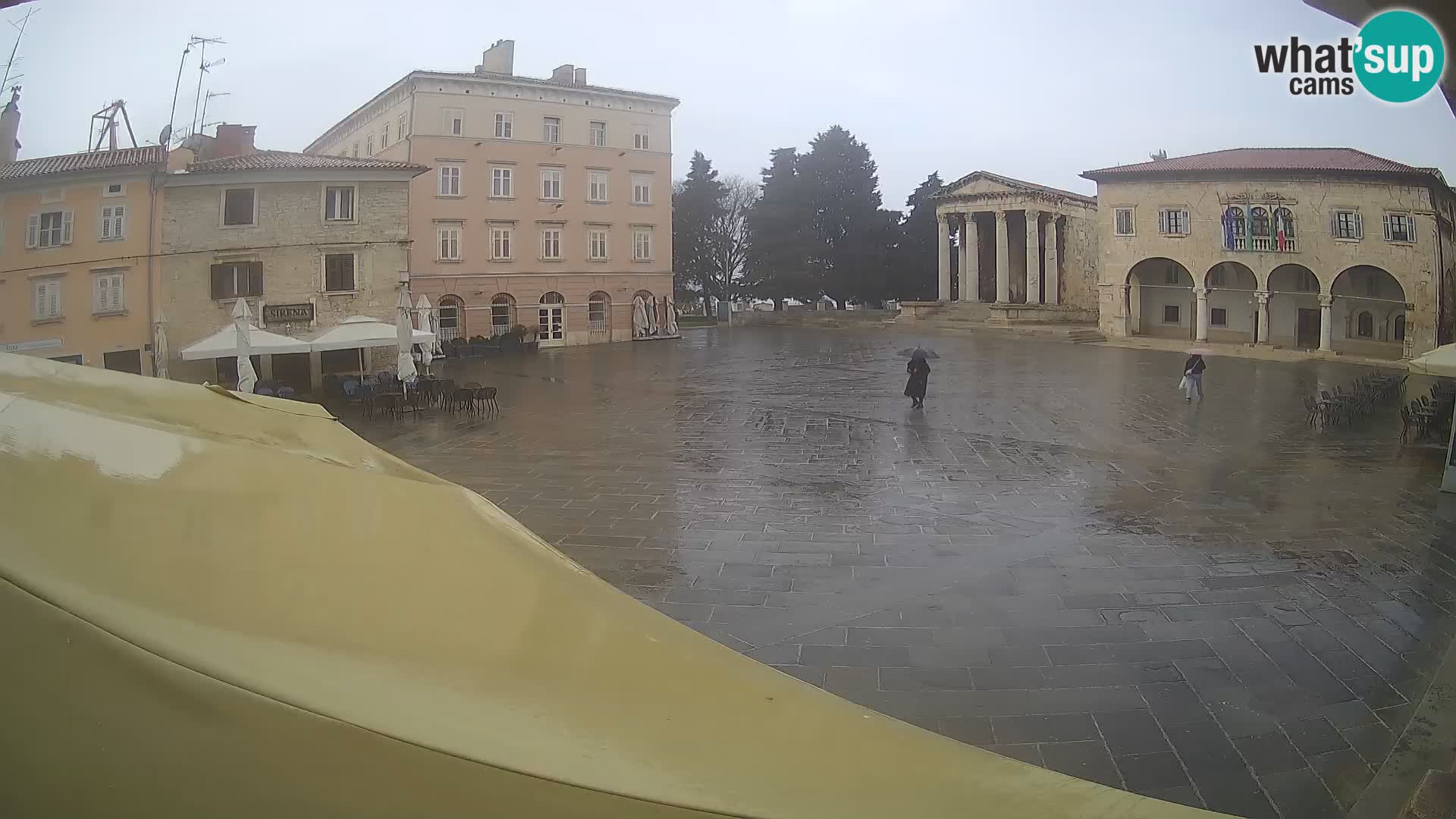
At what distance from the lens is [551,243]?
34875 mm

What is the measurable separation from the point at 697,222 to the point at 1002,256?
62.5ft

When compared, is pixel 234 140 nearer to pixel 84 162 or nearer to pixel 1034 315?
pixel 84 162

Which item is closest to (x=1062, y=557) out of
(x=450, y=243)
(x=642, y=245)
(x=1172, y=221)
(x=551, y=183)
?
(x=1172, y=221)

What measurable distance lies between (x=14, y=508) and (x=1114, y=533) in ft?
25.5

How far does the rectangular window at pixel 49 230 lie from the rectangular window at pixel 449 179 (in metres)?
19.8

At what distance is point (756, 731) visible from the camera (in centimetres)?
161

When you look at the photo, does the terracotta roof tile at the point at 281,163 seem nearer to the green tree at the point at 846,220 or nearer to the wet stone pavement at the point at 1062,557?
the wet stone pavement at the point at 1062,557

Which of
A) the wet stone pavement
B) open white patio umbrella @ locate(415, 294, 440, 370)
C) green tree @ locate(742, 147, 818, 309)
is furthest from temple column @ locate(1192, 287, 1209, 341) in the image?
green tree @ locate(742, 147, 818, 309)

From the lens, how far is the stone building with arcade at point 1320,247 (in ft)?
17.8

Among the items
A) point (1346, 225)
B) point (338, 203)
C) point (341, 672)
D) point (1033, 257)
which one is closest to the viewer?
point (341, 672)

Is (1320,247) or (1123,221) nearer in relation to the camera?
(1320,247)

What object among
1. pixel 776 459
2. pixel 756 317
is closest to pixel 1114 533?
pixel 776 459

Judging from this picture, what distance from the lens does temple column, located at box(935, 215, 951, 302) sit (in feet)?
170

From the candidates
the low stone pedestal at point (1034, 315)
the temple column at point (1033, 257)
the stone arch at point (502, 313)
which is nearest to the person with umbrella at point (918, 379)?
the stone arch at point (502, 313)
